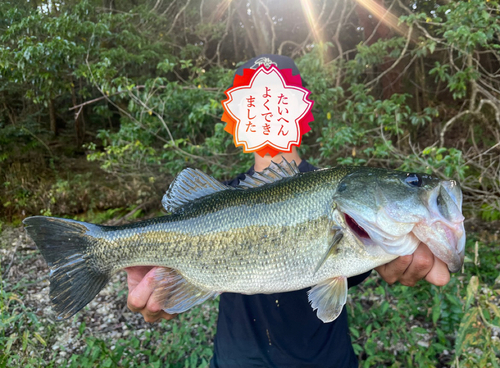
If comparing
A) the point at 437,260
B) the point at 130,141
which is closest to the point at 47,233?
the point at 437,260

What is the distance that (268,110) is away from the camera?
2559mm

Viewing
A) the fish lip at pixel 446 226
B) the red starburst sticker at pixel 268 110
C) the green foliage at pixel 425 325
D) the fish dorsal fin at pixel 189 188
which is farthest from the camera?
the red starburst sticker at pixel 268 110

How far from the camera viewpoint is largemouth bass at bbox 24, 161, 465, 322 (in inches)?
57.1

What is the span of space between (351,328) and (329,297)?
181 cm

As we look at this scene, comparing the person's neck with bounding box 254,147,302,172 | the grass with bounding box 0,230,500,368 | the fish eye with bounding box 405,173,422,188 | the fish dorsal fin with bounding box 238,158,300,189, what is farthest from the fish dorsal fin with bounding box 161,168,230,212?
the grass with bounding box 0,230,500,368

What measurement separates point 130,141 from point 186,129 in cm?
87

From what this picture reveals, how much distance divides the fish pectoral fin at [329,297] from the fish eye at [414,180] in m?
0.52

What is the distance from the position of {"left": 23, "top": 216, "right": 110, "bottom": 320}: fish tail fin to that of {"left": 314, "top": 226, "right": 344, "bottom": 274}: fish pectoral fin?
109 cm

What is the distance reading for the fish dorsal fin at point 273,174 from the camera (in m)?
1.73

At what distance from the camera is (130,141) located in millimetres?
5160

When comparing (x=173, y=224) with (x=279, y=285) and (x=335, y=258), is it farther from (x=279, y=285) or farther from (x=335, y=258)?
(x=335, y=258)

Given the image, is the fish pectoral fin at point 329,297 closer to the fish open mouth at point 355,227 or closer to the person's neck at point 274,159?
the fish open mouth at point 355,227

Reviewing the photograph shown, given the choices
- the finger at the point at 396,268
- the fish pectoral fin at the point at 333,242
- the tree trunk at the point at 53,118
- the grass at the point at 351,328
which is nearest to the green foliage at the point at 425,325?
the grass at the point at 351,328

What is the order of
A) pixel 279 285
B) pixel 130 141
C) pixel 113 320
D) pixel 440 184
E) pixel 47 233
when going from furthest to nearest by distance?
pixel 130 141, pixel 113 320, pixel 47 233, pixel 279 285, pixel 440 184
